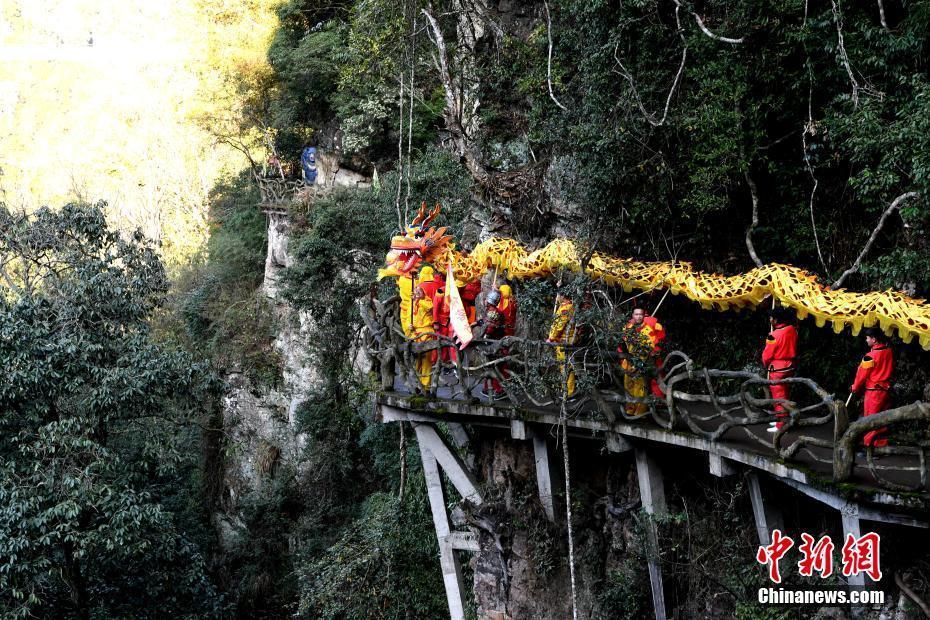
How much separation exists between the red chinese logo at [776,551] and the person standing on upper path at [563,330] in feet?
8.51

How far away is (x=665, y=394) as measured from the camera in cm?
859

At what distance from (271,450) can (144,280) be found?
10051 mm

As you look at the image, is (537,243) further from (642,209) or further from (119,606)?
(119,606)

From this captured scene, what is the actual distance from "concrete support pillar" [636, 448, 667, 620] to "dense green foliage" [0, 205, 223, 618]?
7356mm

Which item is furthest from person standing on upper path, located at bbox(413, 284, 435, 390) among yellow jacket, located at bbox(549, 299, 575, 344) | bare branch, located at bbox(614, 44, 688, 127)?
bare branch, located at bbox(614, 44, 688, 127)

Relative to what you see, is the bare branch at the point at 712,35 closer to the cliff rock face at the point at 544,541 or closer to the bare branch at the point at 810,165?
the bare branch at the point at 810,165

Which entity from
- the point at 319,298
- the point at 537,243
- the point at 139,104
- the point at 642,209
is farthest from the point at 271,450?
the point at 139,104

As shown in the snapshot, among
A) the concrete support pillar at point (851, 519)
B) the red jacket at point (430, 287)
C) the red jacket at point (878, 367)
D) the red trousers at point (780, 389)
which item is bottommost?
the concrete support pillar at point (851, 519)

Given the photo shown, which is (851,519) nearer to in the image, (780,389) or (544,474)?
(780,389)

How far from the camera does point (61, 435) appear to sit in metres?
12.7

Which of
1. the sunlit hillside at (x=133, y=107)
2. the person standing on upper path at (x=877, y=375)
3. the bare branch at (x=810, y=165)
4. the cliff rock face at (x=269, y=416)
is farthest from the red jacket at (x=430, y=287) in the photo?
the sunlit hillside at (x=133, y=107)

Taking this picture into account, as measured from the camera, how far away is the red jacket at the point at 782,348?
8.87 meters

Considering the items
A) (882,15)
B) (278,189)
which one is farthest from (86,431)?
(278,189)

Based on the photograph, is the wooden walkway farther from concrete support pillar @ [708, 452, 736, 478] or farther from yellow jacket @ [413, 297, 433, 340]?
yellow jacket @ [413, 297, 433, 340]
